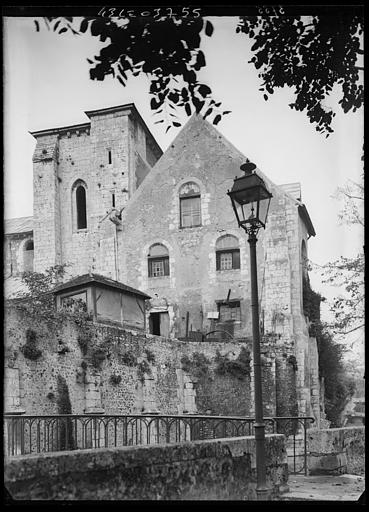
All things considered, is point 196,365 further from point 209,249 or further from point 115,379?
point 209,249

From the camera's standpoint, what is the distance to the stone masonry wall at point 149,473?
6.03 m

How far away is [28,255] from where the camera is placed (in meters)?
33.9

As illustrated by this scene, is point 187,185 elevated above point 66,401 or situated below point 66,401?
above

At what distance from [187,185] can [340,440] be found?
18.3 meters

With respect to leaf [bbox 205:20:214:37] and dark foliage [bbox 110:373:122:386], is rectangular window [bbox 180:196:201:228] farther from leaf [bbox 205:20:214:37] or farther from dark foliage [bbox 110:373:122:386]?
leaf [bbox 205:20:214:37]

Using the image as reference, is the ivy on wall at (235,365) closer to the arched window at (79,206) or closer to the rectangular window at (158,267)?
the rectangular window at (158,267)

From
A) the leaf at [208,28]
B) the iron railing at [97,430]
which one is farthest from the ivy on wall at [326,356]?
the leaf at [208,28]

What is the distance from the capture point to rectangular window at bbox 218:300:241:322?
91.3 ft

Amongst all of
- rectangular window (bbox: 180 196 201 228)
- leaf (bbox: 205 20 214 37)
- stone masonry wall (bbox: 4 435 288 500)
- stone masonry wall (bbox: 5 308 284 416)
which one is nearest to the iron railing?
stone masonry wall (bbox: 5 308 284 416)

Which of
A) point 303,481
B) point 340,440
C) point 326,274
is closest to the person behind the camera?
point 303,481

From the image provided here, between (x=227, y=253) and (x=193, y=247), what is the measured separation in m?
1.55

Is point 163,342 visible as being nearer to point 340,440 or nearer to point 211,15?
point 340,440

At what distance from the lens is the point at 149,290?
29.1 m
